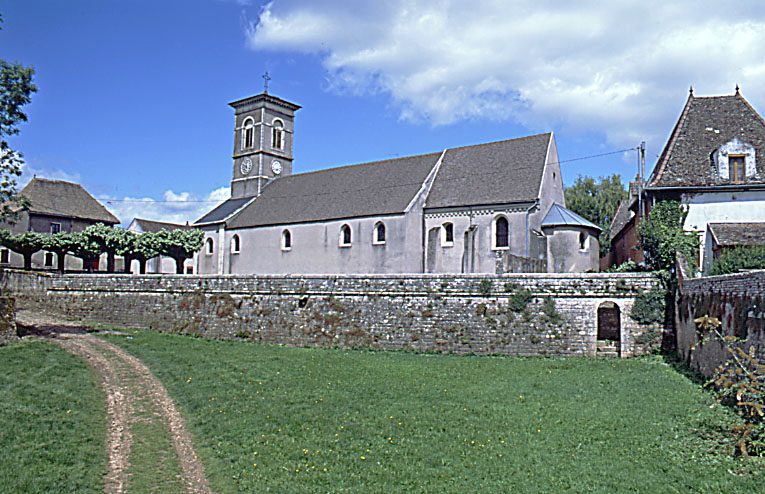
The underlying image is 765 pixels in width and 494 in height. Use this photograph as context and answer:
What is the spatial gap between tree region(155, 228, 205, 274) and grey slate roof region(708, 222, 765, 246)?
31892 mm

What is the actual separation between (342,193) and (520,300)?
68.1ft

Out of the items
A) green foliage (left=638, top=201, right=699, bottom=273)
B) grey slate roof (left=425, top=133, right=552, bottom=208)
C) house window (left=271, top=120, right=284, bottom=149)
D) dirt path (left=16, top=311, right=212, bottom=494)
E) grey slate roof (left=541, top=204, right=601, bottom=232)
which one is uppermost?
house window (left=271, top=120, right=284, bottom=149)

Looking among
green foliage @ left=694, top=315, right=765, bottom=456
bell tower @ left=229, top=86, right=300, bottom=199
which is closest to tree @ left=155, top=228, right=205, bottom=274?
bell tower @ left=229, top=86, right=300, bottom=199

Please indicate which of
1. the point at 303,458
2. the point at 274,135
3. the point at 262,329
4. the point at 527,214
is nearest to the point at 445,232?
the point at 527,214

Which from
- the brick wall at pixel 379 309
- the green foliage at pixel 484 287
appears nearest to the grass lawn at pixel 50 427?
the brick wall at pixel 379 309

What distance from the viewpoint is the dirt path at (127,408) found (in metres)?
9.38

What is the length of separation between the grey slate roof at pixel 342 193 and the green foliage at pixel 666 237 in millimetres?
14857

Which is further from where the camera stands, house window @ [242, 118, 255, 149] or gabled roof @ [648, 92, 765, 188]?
house window @ [242, 118, 255, 149]

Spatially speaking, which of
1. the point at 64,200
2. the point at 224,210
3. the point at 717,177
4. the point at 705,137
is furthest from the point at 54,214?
the point at 717,177

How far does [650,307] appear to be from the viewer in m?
19.4

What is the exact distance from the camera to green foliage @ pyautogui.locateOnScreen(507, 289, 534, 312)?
820 inches

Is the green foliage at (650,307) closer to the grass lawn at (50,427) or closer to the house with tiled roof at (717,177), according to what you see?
the house with tiled roof at (717,177)

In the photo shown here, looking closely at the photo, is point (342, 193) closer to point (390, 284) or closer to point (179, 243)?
point (179, 243)

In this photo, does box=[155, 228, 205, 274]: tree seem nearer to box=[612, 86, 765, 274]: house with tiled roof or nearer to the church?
the church
